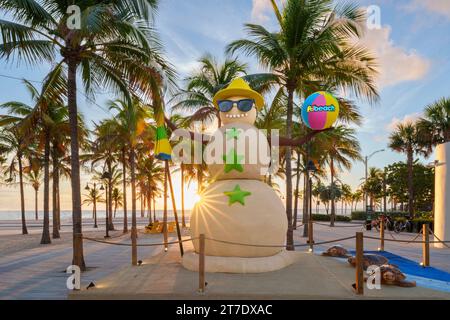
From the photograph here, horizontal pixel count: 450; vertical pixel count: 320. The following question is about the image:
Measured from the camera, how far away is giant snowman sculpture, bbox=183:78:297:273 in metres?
8.53

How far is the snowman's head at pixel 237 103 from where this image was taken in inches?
368

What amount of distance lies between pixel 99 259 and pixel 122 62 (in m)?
7.62

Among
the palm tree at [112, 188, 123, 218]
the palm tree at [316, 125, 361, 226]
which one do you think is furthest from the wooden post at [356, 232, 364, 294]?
the palm tree at [112, 188, 123, 218]

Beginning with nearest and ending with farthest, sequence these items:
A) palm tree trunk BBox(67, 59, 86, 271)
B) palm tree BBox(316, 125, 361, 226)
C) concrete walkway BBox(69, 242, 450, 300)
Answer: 1. concrete walkway BBox(69, 242, 450, 300)
2. palm tree trunk BBox(67, 59, 86, 271)
3. palm tree BBox(316, 125, 361, 226)

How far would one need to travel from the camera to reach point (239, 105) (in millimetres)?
9328

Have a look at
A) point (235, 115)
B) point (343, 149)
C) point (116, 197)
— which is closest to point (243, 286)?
point (235, 115)

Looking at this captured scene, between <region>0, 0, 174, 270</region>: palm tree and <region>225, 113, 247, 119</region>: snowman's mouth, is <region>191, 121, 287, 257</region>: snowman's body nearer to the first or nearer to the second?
<region>225, 113, 247, 119</region>: snowman's mouth

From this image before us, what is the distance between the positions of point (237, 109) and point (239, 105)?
163mm

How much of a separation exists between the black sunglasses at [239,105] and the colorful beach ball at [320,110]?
4.57 ft

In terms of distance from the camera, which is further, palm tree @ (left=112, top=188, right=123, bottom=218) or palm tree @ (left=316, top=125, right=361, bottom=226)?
palm tree @ (left=112, top=188, right=123, bottom=218)

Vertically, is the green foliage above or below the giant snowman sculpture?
above

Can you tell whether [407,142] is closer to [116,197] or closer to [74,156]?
[74,156]
